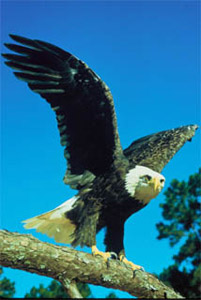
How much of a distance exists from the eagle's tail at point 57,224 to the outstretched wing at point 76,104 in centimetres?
26

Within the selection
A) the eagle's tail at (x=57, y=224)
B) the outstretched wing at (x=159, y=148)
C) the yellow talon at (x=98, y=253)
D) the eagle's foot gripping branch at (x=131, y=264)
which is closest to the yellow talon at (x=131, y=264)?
the eagle's foot gripping branch at (x=131, y=264)

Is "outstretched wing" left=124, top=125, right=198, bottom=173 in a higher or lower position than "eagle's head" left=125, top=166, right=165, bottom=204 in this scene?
higher

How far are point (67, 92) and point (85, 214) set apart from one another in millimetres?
1105

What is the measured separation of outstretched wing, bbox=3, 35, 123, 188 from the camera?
349cm

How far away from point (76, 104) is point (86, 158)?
51 centimetres

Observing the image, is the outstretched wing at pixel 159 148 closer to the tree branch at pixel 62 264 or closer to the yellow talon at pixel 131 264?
the yellow talon at pixel 131 264

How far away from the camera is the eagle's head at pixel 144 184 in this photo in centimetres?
329

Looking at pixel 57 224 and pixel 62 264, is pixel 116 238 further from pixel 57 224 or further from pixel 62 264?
pixel 62 264

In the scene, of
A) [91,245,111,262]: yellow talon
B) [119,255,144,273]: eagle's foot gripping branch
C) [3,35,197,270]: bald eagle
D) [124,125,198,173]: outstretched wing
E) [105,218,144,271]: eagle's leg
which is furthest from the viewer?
[124,125,198,173]: outstretched wing

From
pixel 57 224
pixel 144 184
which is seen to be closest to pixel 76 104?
pixel 144 184

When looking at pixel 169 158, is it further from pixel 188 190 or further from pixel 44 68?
pixel 188 190

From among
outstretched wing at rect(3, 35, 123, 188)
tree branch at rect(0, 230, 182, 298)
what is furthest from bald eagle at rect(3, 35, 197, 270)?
tree branch at rect(0, 230, 182, 298)

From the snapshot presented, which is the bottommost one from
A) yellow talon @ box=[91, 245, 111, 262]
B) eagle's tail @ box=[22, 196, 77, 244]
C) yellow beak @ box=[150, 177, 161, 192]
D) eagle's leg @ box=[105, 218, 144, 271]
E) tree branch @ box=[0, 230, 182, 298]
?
tree branch @ box=[0, 230, 182, 298]

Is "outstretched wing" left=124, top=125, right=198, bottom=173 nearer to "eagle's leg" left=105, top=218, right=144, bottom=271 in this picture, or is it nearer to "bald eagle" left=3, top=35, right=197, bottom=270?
"bald eagle" left=3, top=35, right=197, bottom=270
